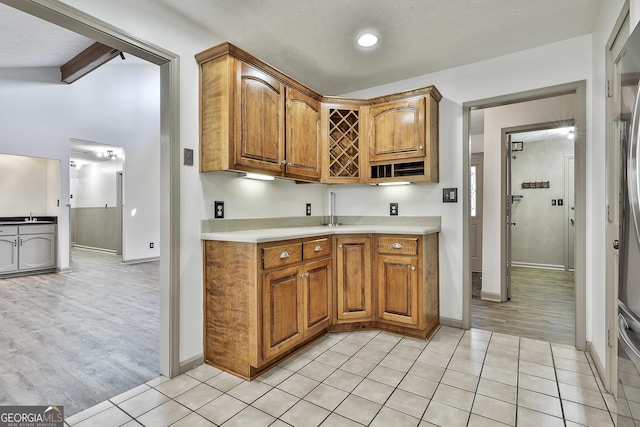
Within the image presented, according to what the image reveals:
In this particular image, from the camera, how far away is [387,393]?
1.91 metres

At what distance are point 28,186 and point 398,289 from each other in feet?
22.5

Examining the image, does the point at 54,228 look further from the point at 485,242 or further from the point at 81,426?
the point at 485,242

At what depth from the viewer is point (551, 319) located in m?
3.23

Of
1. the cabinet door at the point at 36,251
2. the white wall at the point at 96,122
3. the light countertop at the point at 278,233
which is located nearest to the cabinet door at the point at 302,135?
the light countertop at the point at 278,233

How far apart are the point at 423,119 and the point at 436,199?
0.79 metres

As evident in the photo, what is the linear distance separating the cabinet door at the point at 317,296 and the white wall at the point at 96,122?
213 inches

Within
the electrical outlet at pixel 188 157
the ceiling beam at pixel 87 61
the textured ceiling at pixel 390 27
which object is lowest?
the electrical outlet at pixel 188 157

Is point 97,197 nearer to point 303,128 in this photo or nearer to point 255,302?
point 303,128

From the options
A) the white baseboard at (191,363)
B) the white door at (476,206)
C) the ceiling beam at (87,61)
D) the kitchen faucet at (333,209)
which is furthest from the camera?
the white door at (476,206)

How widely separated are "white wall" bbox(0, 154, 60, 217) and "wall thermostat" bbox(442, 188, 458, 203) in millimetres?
6426

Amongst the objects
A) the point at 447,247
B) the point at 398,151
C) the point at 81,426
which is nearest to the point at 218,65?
the point at 398,151

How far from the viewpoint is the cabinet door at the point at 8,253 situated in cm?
514

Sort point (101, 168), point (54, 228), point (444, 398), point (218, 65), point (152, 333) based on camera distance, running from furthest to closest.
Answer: point (101, 168) → point (54, 228) → point (152, 333) → point (218, 65) → point (444, 398)

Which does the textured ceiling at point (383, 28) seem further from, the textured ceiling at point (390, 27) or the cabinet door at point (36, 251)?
the cabinet door at point (36, 251)
